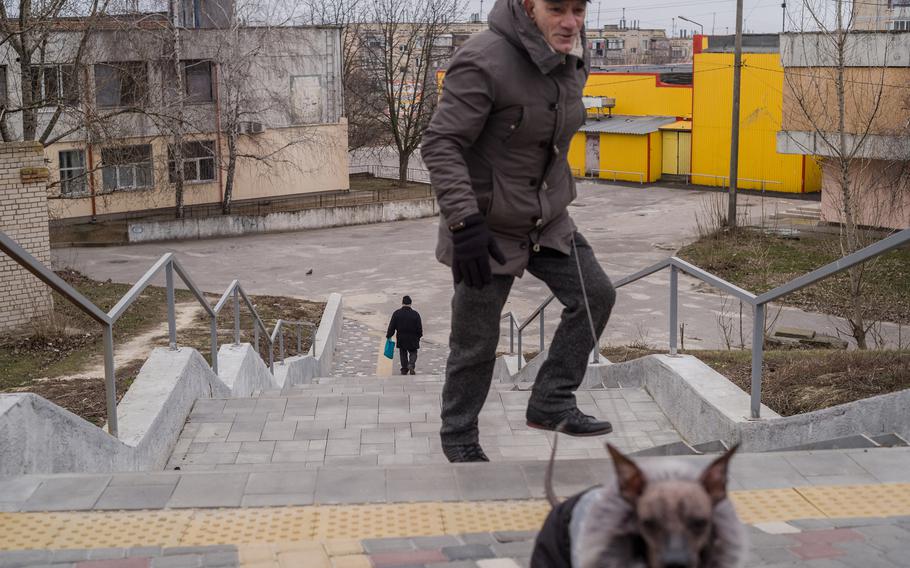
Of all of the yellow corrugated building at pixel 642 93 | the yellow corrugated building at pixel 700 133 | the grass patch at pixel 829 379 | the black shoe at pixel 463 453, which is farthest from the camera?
the yellow corrugated building at pixel 642 93

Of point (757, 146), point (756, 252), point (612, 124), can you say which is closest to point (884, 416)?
point (756, 252)

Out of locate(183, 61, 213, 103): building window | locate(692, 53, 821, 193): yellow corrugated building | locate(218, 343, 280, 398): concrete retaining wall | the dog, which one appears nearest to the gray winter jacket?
the dog

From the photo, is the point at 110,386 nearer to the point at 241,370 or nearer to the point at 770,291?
the point at 770,291

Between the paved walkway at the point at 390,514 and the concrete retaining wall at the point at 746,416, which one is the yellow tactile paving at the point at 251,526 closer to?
the paved walkway at the point at 390,514

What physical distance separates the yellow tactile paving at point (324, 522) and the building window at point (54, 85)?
18781 mm

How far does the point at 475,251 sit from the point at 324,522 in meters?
1.17

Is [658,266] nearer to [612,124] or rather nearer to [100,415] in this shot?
[100,415]

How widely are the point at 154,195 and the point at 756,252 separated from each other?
18.5m

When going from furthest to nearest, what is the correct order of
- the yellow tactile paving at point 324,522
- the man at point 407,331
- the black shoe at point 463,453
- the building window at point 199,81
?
the building window at point 199,81 < the man at point 407,331 < the black shoe at point 463,453 < the yellow tactile paving at point 324,522

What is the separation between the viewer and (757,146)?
38344mm

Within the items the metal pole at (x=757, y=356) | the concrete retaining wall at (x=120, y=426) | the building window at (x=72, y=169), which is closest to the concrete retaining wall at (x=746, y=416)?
the metal pole at (x=757, y=356)

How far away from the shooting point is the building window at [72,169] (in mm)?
31594

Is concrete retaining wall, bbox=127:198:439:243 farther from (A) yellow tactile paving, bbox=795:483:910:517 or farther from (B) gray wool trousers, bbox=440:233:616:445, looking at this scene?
(A) yellow tactile paving, bbox=795:483:910:517

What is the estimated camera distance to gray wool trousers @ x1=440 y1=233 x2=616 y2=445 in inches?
180
